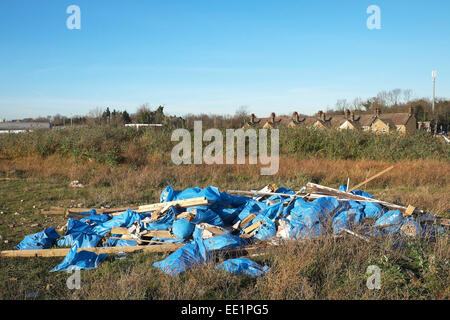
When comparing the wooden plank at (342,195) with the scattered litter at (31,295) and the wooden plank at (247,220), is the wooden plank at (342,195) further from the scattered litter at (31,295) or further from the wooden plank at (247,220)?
the scattered litter at (31,295)

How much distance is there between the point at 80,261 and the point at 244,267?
91.3 inches

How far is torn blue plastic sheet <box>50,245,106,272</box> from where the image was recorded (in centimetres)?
483

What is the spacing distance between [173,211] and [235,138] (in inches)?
497

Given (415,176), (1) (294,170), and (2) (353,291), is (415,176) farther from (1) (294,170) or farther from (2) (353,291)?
(2) (353,291)

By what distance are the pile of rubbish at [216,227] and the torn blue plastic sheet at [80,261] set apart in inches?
0.4

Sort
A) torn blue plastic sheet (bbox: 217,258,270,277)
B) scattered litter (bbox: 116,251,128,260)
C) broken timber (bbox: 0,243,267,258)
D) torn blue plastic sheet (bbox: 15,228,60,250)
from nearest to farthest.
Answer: torn blue plastic sheet (bbox: 217,258,270,277)
scattered litter (bbox: 116,251,128,260)
broken timber (bbox: 0,243,267,258)
torn blue plastic sheet (bbox: 15,228,60,250)

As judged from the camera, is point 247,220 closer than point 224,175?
Yes

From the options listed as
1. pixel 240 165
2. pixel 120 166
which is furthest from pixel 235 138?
pixel 120 166

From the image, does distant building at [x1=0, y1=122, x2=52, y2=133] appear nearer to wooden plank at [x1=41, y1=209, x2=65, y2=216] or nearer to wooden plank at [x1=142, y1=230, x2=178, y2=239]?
wooden plank at [x1=41, y1=209, x2=65, y2=216]

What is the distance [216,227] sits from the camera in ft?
18.1

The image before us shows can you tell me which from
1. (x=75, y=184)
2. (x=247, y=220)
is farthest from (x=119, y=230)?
(x=75, y=184)

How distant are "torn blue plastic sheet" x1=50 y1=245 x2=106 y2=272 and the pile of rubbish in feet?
0.03

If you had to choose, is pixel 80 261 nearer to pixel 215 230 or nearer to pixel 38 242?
pixel 38 242

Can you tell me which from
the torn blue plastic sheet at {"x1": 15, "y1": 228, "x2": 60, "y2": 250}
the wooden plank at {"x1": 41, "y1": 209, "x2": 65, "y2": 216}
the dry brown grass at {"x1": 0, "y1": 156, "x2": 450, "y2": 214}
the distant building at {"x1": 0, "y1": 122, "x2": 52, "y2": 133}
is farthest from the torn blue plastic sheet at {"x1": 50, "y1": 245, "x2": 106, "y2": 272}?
the distant building at {"x1": 0, "y1": 122, "x2": 52, "y2": 133}
